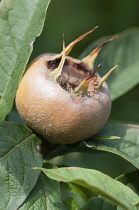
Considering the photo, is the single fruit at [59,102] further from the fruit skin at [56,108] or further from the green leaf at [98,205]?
the green leaf at [98,205]

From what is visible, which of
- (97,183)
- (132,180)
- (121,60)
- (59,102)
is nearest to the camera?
(97,183)

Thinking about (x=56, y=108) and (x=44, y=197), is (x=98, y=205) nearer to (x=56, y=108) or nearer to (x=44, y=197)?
(x=44, y=197)

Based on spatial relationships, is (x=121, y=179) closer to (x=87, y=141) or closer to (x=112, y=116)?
(x=87, y=141)

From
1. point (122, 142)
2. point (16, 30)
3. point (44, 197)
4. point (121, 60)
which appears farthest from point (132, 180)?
point (121, 60)

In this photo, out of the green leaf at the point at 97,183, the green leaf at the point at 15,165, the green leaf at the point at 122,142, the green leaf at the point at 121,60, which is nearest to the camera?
the green leaf at the point at 97,183

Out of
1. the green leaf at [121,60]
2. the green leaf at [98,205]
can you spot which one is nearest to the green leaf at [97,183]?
the green leaf at [98,205]

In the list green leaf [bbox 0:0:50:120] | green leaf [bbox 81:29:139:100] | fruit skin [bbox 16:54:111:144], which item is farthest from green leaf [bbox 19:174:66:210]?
green leaf [bbox 81:29:139:100]
